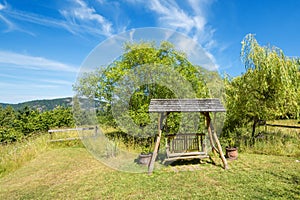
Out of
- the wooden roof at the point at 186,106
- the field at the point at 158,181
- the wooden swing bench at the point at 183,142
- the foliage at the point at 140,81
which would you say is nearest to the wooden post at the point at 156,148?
the field at the point at 158,181

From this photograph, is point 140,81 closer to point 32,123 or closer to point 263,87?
point 263,87

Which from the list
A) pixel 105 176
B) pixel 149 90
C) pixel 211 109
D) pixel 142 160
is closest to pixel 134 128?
pixel 149 90

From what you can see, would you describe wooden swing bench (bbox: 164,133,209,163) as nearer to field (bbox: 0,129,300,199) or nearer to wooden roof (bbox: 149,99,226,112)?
field (bbox: 0,129,300,199)

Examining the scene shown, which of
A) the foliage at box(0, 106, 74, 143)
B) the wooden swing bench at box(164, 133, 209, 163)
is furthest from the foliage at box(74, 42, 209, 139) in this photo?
the foliage at box(0, 106, 74, 143)

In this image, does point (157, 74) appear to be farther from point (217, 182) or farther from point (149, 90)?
point (217, 182)

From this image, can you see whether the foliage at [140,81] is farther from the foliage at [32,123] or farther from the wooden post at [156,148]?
the foliage at [32,123]

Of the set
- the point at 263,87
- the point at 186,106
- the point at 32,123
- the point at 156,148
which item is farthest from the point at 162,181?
the point at 32,123

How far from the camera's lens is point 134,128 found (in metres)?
8.09

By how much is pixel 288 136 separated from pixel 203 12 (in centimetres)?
601

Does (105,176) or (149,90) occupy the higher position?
(149,90)

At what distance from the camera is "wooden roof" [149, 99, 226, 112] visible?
17.3ft

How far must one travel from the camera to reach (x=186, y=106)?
5359mm

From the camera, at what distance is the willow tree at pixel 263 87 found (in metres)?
7.07

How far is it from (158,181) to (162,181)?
0.09m
